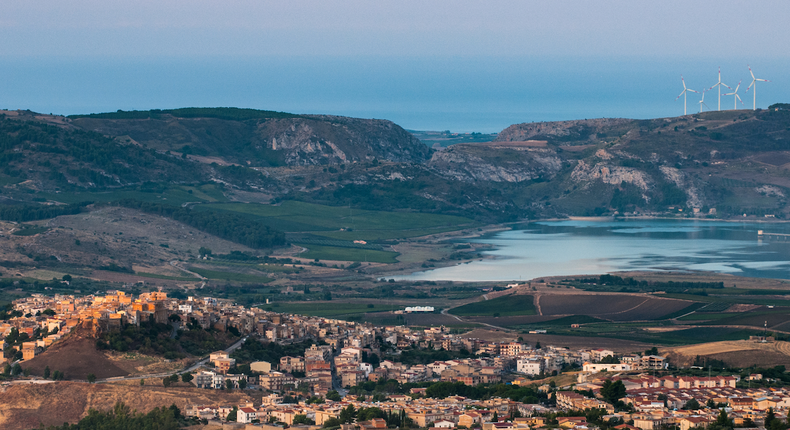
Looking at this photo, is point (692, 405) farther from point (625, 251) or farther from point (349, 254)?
point (625, 251)

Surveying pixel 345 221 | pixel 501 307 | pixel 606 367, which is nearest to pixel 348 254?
pixel 345 221

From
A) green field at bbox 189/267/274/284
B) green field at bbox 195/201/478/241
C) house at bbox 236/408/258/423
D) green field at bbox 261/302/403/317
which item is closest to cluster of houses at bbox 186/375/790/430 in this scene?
house at bbox 236/408/258/423

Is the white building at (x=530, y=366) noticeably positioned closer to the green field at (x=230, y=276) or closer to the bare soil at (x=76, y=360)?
the bare soil at (x=76, y=360)

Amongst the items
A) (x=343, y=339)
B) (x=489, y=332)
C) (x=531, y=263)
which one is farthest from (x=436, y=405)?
(x=531, y=263)

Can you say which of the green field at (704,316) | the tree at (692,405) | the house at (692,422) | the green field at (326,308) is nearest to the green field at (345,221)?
the green field at (326,308)

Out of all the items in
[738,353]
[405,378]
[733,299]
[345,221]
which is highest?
[345,221]

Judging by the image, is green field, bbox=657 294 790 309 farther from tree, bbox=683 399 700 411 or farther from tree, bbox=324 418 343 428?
tree, bbox=324 418 343 428
